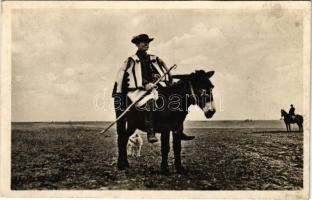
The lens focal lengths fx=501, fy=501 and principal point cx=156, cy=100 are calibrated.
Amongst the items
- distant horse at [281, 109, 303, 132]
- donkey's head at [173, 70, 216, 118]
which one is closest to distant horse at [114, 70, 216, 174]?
donkey's head at [173, 70, 216, 118]

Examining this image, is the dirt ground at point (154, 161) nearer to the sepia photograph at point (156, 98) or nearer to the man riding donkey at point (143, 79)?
the sepia photograph at point (156, 98)

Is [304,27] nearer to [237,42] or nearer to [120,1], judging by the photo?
[237,42]

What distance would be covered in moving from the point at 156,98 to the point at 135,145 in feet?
1.50

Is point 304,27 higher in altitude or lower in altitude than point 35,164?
higher

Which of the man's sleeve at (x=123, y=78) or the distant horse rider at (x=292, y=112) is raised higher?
the man's sleeve at (x=123, y=78)

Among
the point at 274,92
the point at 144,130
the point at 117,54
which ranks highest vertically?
the point at 117,54

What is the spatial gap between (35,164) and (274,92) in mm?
2238

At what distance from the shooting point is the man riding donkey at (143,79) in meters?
4.40

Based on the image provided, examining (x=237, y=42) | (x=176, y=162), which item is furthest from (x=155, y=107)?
(x=237, y=42)

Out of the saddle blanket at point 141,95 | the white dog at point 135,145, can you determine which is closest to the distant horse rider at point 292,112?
the saddle blanket at point 141,95

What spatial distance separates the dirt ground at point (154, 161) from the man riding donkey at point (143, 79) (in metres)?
0.16

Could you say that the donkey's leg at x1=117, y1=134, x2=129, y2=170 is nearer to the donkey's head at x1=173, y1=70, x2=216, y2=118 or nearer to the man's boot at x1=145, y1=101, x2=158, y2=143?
the man's boot at x1=145, y1=101, x2=158, y2=143

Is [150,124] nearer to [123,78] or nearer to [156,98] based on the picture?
[156,98]

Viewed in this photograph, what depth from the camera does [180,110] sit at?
443cm
